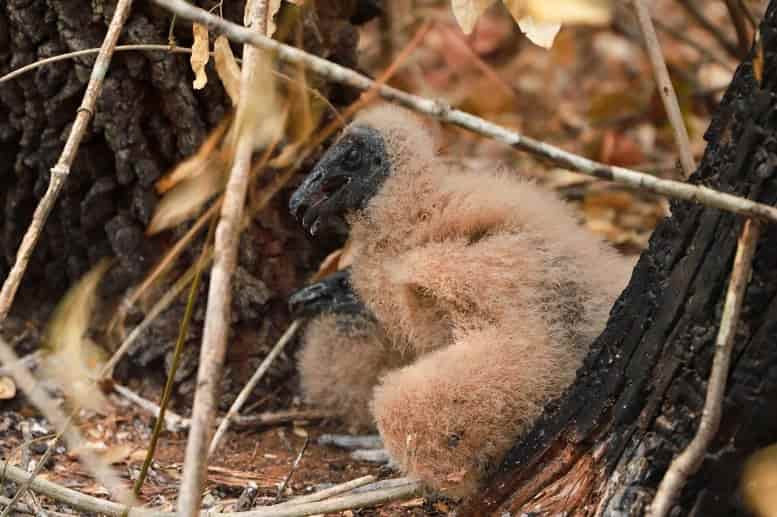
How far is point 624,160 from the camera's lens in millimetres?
3771

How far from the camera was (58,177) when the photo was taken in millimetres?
1702


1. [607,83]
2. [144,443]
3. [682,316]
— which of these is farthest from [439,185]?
[607,83]

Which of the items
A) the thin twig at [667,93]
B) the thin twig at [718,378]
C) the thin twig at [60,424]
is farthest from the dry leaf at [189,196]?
the thin twig at [718,378]

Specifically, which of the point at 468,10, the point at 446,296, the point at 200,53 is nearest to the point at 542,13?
the point at 468,10

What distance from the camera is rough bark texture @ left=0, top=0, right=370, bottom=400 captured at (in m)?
2.27

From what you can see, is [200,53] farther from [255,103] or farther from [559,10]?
[559,10]

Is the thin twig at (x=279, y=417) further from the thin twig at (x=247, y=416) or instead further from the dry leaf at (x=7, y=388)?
the dry leaf at (x=7, y=388)

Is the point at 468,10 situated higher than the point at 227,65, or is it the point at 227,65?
the point at 468,10

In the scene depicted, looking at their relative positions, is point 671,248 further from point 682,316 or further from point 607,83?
point 607,83

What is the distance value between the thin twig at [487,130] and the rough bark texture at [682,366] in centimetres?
10

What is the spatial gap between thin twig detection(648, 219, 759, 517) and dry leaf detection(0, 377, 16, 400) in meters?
1.63

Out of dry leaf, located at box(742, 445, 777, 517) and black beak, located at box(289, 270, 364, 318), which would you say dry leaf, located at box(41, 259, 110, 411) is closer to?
black beak, located at box(289, 270, 364, 318)

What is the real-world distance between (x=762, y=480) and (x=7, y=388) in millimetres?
1769

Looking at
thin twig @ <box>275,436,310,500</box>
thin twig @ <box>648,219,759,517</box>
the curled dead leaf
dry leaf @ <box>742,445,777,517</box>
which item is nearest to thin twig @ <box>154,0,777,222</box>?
thin twig @ <box>648,219,759,517</box>
